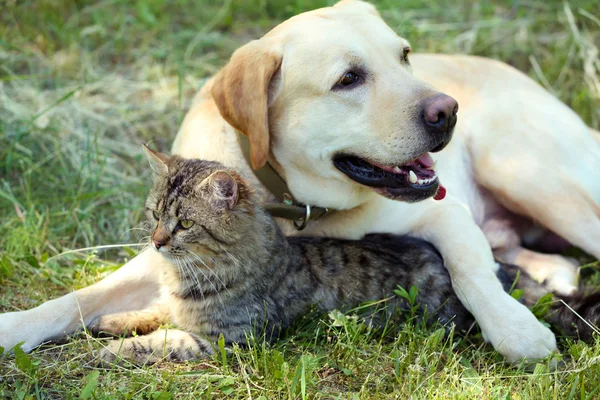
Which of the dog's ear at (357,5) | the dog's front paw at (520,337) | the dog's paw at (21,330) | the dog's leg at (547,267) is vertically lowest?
the dog's leg at (547,267)

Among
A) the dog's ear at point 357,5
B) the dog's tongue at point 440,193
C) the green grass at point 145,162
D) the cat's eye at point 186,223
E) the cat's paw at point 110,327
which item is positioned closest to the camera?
the green grass at point 145,162

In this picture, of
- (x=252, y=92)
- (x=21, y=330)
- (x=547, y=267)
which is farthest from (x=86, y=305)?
(x=547, y=267)

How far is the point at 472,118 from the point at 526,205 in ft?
1.73

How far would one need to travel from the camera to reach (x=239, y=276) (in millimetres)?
2758

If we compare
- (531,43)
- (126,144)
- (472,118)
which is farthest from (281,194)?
(531,43)

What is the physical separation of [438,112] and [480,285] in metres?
0.73

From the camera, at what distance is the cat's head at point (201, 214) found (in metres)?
2.65

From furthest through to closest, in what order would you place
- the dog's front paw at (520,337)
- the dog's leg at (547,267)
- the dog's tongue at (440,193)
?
the dog's leg at (547,267) → the dog's tongue at (440,193) → the dog's front paw at (520,337)

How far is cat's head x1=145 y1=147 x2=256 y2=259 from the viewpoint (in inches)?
104

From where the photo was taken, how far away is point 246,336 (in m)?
2.67

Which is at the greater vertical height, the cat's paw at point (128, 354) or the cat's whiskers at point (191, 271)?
the cat's whiskers at point (191, 271)

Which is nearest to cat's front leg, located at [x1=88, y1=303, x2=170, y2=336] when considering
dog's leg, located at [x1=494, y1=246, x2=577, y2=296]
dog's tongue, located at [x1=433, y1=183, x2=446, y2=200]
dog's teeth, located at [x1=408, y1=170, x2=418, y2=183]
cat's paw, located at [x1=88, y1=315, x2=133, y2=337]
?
cat's paw, located at [x1=88, y1=315, x2=133, y2=337]

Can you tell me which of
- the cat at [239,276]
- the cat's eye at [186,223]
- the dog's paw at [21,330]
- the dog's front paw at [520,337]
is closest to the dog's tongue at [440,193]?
the cat at [239,276]

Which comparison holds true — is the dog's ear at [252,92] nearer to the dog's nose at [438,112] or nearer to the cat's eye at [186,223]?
the cat's eye at [186,223]
